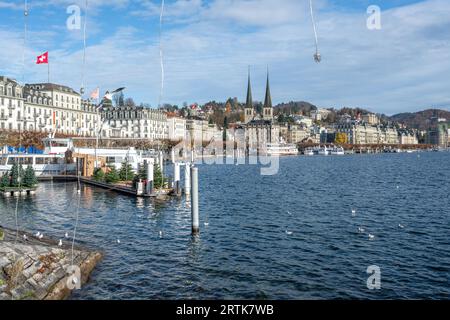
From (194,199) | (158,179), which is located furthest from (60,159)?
(194,199)

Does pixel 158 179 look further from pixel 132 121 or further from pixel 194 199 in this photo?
pixel 132 121

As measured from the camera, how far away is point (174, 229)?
106 ft

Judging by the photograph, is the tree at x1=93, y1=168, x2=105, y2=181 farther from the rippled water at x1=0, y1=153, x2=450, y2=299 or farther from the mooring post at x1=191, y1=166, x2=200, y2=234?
the mooring post at x1=191, y1=166, x2=200, y2=234

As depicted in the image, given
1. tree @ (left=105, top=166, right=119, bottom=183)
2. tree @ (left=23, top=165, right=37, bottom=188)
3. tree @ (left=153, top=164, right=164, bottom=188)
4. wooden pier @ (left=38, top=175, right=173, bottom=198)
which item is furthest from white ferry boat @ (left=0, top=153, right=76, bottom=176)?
tree @ (left=153, top=164, right=164, bottom=188)

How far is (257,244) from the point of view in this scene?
28.0 meters

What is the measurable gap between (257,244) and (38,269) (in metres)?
13.4

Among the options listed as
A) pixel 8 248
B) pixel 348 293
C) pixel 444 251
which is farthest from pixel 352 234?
pixel 8 248

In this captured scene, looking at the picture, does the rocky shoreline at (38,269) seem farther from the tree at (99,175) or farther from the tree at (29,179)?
the tree at (99,175)

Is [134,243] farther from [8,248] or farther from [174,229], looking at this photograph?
[8,248]

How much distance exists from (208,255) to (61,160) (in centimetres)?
5675

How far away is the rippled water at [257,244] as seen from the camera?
19938 mm

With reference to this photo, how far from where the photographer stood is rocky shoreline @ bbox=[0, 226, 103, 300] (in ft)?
57.2

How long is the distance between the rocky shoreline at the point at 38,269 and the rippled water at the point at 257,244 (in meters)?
0.90

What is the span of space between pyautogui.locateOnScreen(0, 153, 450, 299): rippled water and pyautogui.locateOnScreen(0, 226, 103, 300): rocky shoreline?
90 cm
